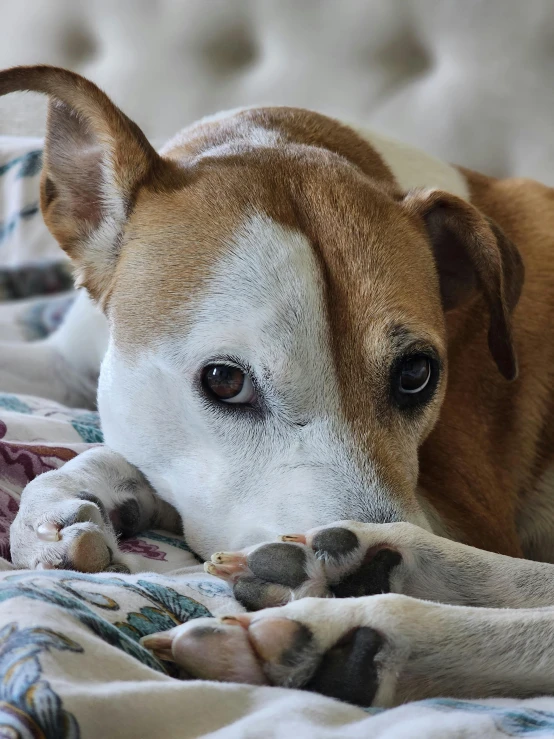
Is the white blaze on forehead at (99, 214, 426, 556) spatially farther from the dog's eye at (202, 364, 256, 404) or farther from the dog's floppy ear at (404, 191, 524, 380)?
the dog's floppy ear at (404, 191, 524, 380)

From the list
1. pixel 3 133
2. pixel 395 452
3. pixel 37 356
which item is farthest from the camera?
pixel 3 133

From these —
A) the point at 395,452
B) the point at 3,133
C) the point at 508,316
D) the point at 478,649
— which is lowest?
the point at 478,649

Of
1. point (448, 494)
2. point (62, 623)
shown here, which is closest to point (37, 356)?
point (448, 494)

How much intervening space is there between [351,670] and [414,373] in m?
0.59

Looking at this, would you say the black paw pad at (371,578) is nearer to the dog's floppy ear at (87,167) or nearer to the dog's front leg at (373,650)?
the dog's front leg at (373,650)

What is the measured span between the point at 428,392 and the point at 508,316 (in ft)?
0.99

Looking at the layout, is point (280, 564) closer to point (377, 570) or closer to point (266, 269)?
point (377, 570)

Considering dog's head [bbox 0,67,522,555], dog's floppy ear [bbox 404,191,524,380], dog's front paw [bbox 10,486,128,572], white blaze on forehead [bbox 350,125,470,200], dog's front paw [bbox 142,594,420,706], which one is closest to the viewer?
dog's front paw [bbox 142,594,420,706]

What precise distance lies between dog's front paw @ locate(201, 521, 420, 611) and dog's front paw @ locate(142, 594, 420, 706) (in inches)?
4.0

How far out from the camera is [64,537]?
3.97 feet

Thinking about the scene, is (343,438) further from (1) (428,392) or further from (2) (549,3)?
(2) (549,3)

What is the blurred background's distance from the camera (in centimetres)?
276

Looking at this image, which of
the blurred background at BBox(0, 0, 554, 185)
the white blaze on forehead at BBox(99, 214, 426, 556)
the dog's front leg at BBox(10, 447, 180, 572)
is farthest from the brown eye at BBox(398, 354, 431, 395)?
the blurred background at BBox(0, 0, 554, 185)

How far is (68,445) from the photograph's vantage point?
1.62 meters
